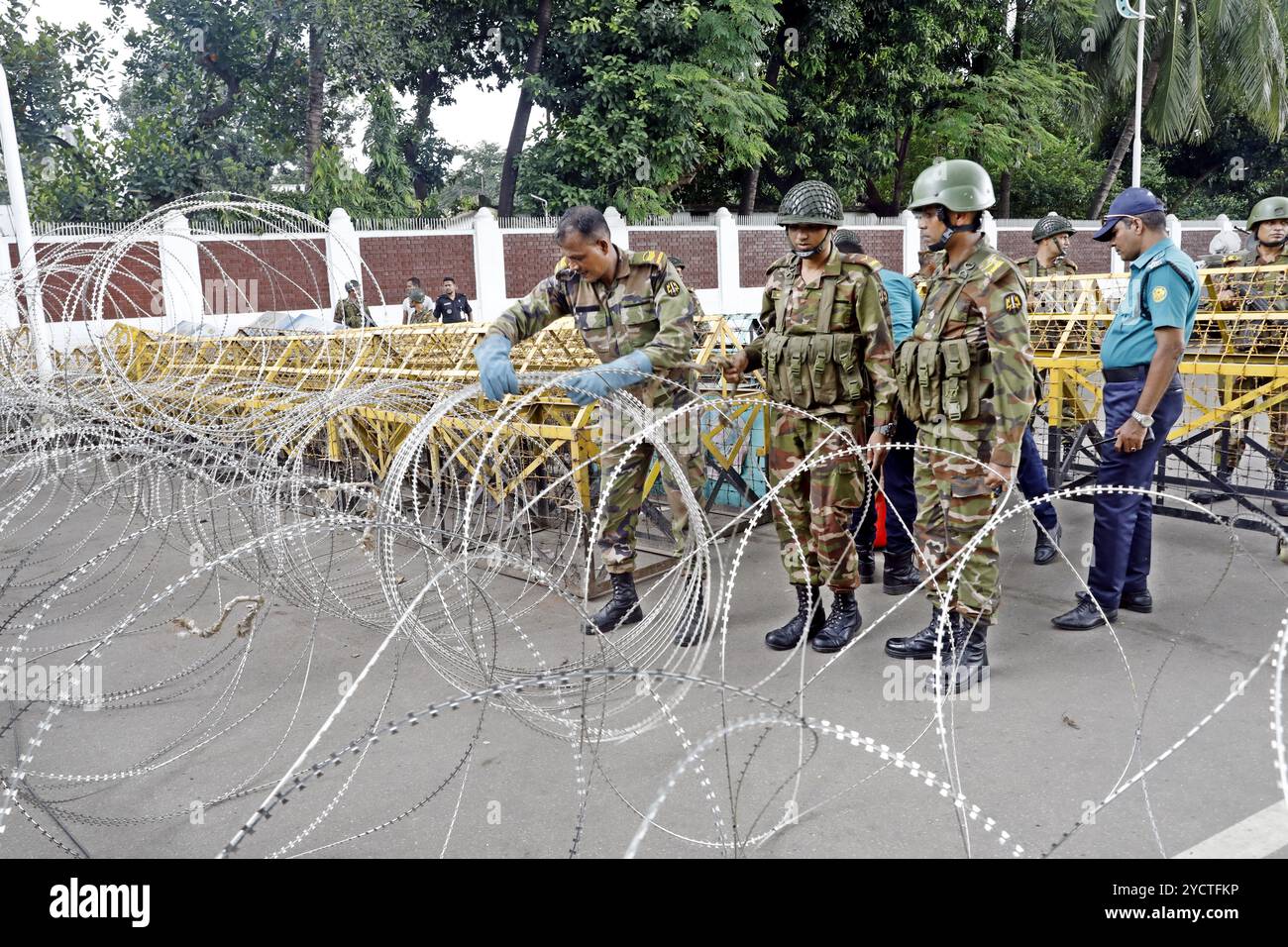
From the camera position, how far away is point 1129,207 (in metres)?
4.27

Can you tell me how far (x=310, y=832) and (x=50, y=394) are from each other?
4587 mm

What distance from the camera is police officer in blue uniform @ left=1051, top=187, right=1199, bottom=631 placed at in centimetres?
413

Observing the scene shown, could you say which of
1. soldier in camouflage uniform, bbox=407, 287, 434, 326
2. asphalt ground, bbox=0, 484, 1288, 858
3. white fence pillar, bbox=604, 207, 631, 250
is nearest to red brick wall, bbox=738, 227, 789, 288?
white fence pillar, bbox=604, 207, 631, 250

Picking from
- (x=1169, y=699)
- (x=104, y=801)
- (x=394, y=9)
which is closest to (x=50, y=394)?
(x=104, y=801)

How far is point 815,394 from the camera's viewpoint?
4.30 meters

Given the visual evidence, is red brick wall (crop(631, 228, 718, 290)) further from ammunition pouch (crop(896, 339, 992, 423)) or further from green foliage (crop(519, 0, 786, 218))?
ammunition pouch (crop(896, 339, 992, 423))

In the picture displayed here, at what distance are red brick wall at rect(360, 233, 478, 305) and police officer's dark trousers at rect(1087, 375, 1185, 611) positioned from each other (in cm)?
1521

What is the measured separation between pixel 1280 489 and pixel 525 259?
52.4 ft

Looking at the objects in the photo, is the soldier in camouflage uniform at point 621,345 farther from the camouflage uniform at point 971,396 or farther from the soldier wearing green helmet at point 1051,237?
the soldier wearing green helmet at point 1051,237

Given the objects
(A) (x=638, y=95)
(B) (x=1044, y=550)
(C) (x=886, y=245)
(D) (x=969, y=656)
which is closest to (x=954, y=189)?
(D) (x=969, y=656)

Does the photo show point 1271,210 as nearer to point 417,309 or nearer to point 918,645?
point 918,645

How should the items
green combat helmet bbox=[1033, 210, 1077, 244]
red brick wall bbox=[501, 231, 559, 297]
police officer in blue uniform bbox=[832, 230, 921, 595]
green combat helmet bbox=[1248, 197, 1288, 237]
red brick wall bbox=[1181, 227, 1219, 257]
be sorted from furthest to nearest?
1. red brick wall bbox=[1181, 227, 1219, 257]
2. red brick wall bbox=[501, 231, 559, 297]
3. green combat helmet bbox=[1033, 210, 1077, 244]
4. green combat helmet bbox=[1248, 197, 1288, 237]
5. police officer in blue uniform bbox=[832, 230, 921, 595]

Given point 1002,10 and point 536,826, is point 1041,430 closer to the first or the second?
point 536,826

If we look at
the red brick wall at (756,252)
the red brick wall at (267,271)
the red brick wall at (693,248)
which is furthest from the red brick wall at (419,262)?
the red brick wall at (756,252)
